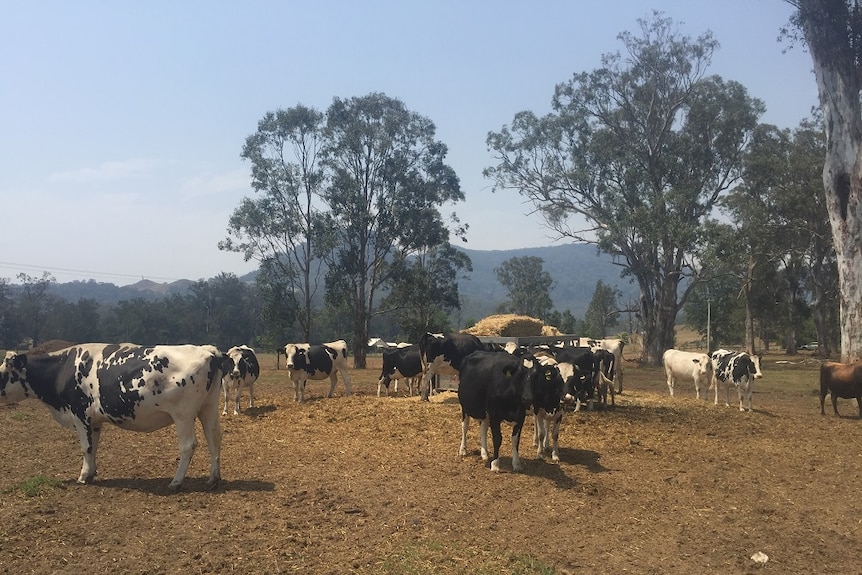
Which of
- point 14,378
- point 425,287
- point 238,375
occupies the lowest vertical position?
point 238,375

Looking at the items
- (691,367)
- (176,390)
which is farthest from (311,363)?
(691,367)

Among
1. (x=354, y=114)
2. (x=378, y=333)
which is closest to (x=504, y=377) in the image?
(x=354, y=114)

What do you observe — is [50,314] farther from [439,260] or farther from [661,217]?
[661,217]

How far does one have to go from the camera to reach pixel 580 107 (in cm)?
4659

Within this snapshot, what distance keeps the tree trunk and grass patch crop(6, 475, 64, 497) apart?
26784 mm

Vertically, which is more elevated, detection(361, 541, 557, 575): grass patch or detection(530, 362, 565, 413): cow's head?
detection(530, 362, 565, 413): cow's head

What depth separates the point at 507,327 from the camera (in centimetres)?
2978

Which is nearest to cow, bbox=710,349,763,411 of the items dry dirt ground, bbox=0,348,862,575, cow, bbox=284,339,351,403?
dry dirt ground, bbox=0,348,862,575

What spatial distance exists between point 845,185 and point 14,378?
2860 cm

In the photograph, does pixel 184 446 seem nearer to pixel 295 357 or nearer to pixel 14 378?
pixel 14 378

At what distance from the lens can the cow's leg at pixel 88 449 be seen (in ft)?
32.3

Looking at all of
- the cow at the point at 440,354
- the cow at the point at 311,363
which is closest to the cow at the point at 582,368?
the cow at the point at 440,354

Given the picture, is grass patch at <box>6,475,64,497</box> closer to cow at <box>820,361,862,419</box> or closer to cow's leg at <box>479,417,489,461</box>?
cow's leg at <box>479,417,489,461</box>

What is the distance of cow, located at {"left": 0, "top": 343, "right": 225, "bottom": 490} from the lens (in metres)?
9.62
